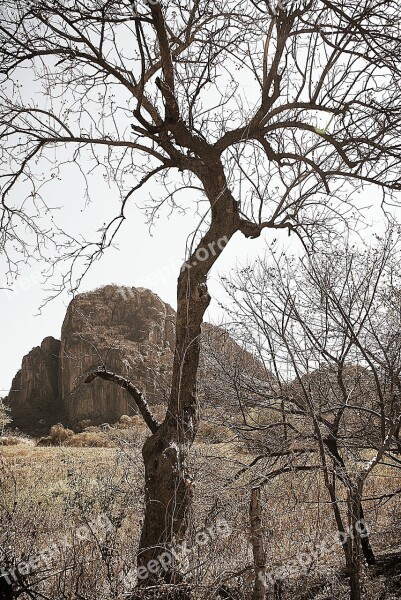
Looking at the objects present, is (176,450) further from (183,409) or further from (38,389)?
(38,389)

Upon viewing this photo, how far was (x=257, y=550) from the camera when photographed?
11.6ft

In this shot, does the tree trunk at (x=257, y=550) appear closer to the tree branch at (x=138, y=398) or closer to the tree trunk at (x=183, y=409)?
the tree trunk at (x=183, y=409)

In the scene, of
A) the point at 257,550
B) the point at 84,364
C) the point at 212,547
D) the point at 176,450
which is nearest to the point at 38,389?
the point at 84,364

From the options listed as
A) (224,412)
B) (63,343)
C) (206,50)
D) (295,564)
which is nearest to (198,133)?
(206,50)

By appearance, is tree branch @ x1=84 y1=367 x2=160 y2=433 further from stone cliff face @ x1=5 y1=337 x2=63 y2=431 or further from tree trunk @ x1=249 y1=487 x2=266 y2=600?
stone cliff face @ x1=5 y1=337 x2=63 y2=431

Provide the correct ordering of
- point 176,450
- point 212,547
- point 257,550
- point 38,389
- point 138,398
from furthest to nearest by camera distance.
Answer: point 38,389 < point 138,398 < point 176,450 < point 257,550 < point 212,547

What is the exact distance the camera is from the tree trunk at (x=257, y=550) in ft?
11.1

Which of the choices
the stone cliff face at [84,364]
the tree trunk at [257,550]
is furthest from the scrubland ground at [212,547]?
the stone cliff face at [84,364]

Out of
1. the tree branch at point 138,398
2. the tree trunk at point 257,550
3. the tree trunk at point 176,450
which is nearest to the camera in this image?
the tree trunk at point 257,550

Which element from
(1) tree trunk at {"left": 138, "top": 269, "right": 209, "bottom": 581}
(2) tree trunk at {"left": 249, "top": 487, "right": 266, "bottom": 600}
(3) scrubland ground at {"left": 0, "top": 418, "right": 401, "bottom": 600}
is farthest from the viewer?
(1) tree trunk at {"left": 138, "top": 269, "right": 209, "bottom": 581}

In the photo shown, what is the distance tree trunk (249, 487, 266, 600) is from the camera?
3385 millimetres

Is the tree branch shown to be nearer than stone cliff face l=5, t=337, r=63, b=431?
Yes

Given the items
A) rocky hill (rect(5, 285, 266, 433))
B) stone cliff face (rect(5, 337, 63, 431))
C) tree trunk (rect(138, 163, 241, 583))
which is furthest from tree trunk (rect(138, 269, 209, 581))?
stone cliff face (rect(5, 337, 63, 431))

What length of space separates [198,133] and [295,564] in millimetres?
4129
